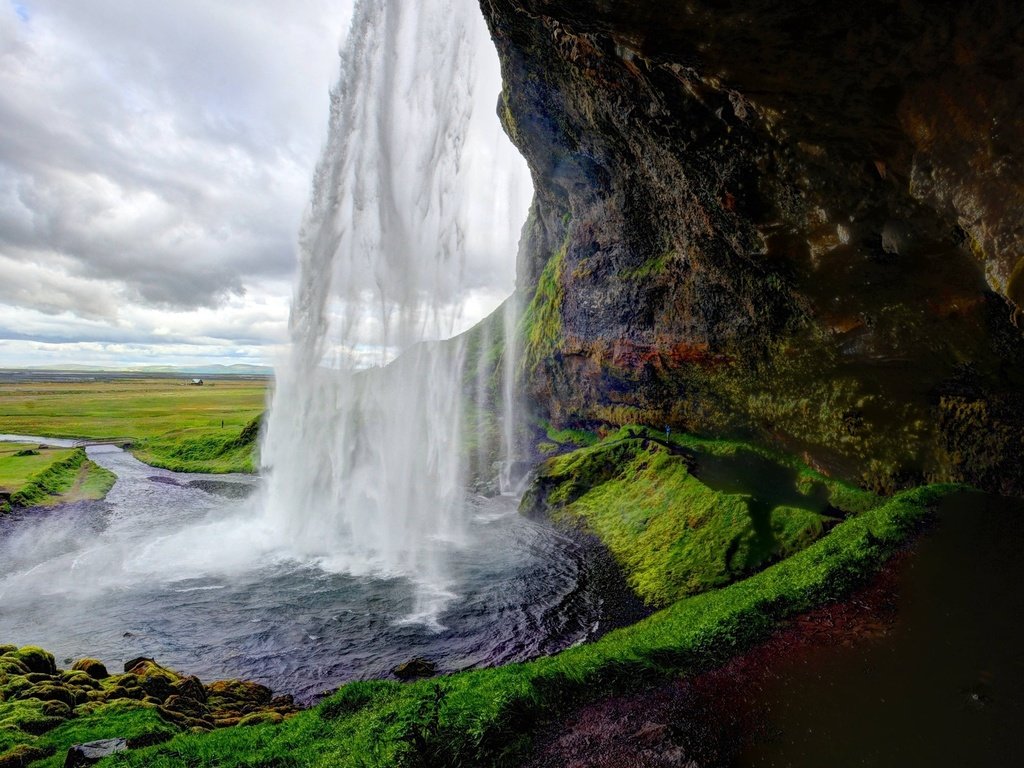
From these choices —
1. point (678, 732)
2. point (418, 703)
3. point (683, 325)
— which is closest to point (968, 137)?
point (678, 732)

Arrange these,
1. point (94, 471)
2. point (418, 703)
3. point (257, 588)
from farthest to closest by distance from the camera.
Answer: point (94, 471), point (257, 588), point (418, 703)

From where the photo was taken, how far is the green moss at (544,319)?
123ft

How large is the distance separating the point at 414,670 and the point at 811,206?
14.6 metres

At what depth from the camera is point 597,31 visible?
→ 10672 millimetres

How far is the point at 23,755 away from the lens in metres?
7.23

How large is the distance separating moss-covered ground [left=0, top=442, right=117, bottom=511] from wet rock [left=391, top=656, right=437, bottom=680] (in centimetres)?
2570

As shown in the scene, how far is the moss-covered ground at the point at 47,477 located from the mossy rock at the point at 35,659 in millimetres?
20234

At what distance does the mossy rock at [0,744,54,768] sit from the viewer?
7.09 metres

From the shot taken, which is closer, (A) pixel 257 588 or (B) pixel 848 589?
(B) pixel 848 589

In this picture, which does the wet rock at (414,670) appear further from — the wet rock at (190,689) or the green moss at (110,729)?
the green moss at (110,729)

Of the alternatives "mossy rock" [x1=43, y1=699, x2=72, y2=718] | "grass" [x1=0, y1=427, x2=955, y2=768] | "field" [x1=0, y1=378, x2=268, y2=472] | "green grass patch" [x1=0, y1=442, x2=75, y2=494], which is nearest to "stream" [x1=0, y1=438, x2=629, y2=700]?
"grass" [x1=0, y1=427, x2=955, y2=768]

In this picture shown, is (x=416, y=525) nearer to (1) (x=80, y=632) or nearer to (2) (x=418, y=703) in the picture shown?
(1) (x=80, y=632)

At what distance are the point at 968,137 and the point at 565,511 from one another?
18522mm

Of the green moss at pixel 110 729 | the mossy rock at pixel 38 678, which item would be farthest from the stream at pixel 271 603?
the green moss at pixel 110 729
